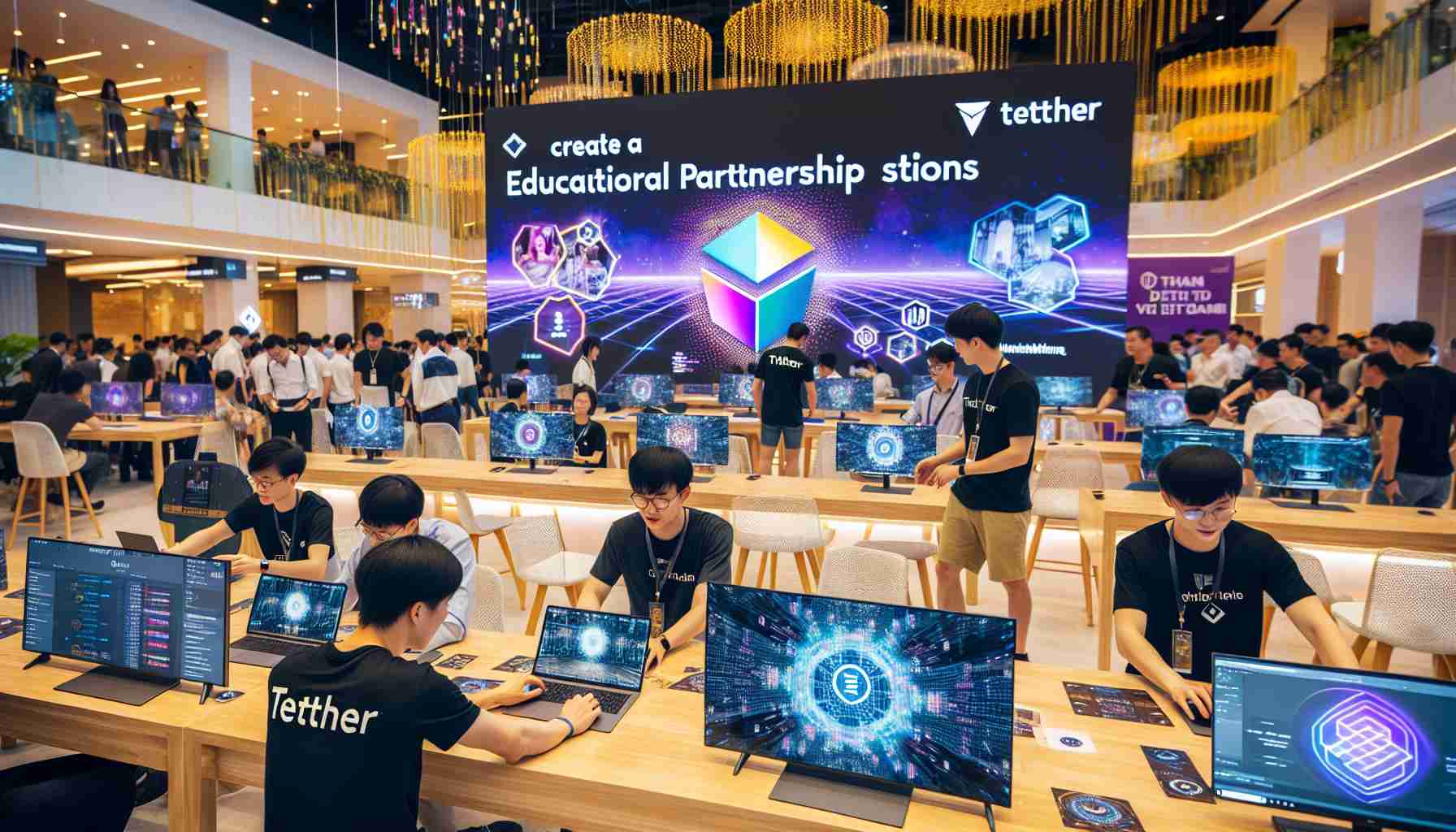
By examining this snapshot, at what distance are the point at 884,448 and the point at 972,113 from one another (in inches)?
271

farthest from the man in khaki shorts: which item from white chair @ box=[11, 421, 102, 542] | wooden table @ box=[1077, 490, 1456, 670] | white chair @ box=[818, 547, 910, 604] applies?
white chair @ box=[11, 421, 102, 542]

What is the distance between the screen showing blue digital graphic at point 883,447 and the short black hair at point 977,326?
122 centimetres

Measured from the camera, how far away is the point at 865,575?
2953 millimetres

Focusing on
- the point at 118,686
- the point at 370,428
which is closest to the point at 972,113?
the point at 370,428

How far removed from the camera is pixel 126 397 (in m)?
8.38

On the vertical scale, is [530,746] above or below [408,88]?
below

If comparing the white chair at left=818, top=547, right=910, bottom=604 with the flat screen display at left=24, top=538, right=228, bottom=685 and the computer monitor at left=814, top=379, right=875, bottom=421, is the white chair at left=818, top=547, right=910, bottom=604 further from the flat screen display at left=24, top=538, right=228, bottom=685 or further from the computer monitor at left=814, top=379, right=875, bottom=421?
the computer monitor at left=814, top=379, right=875, bottom=421

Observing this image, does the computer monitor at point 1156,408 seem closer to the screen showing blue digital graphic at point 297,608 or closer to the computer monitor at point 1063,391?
the computer monitor at point 1063,391

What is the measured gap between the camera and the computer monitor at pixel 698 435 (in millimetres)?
5414

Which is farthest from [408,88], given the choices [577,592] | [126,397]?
[577,592]

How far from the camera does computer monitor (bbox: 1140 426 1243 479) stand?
4.72 metres

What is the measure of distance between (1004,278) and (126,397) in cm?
957

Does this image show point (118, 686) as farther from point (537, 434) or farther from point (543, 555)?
point (537, 434)

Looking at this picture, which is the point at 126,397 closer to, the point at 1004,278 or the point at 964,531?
the point at 964,531
